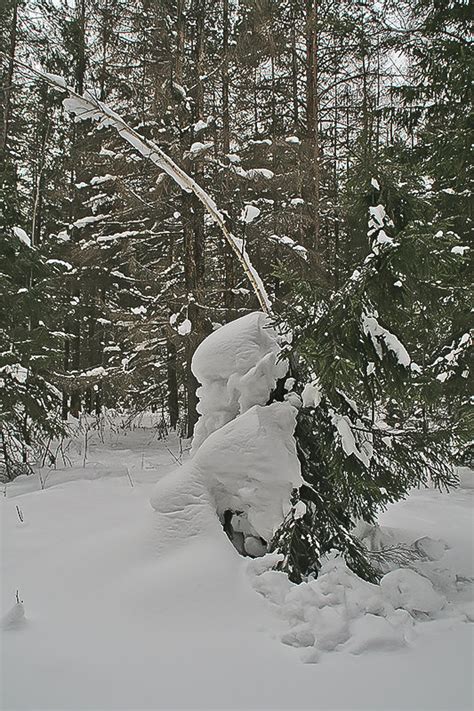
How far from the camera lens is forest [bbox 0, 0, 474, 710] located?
3148 mm

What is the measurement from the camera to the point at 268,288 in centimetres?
1496

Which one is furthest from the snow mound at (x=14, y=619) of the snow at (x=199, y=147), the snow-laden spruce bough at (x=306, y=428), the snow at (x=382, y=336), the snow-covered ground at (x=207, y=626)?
the snow at (x=199, y=147)

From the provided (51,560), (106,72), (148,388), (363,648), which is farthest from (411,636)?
(148,388)

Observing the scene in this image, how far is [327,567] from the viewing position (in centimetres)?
314

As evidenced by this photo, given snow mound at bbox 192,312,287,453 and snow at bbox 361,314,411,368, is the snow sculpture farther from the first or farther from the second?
snow at bbox 361,314,411,368

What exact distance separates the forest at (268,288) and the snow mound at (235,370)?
0.02 metres

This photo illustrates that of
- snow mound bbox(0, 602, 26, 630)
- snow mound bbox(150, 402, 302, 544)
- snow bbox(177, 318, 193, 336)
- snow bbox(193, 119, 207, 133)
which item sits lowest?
snow mound bbox(0, 602, 26, 630)

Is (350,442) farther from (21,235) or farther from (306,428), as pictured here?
(21,235)

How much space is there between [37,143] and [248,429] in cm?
1248

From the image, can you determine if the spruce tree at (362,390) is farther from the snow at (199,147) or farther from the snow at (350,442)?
the snow at (199,147)

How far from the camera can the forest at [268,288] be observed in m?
3.15

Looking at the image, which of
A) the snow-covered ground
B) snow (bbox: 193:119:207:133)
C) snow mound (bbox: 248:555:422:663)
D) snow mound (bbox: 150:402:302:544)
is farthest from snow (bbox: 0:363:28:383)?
snow mound (bbox: 248:555:422:663)

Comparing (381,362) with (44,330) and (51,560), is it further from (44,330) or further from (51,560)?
(44,330)

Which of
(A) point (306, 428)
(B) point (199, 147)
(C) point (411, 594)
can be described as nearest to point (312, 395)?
(A) point (306, 428)
